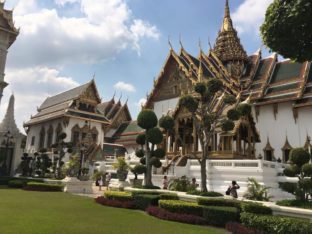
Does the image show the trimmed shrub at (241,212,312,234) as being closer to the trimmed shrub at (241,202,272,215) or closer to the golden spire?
the trimmed shrub at (241,202,272,215)

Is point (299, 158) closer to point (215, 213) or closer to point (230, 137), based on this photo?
point (215, 213)

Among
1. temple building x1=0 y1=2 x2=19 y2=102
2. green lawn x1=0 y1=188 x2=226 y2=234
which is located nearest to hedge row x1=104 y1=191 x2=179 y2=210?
green lawn x1=0 y1=188 x2=226 y2=234

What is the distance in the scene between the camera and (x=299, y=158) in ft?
33.7

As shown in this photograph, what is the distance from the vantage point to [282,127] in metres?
25.3

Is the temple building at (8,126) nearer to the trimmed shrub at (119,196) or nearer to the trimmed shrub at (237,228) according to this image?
the trimmed shrub at (119,196)

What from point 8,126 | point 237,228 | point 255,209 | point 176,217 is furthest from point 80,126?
point 237,228

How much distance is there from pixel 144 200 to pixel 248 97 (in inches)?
574

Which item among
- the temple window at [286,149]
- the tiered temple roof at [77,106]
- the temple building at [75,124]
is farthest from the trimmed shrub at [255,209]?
the tiered temple roof at [77,106]

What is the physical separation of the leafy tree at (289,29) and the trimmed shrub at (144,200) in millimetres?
5961

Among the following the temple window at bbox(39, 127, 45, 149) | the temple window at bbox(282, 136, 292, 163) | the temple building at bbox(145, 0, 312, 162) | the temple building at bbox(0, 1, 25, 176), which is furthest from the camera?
the temple window at bbox(39, 127, 45, 149)

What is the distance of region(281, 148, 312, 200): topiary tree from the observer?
946 cm

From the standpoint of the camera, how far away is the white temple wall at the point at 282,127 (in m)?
24.0

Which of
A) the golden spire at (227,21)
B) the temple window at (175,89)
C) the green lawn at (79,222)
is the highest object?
the golden spire at (227,21)

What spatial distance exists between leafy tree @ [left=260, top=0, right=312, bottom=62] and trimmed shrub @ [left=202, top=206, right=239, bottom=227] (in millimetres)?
4010
